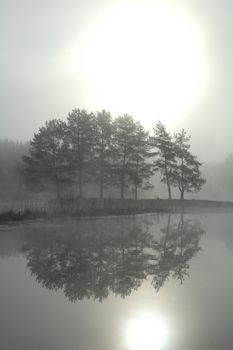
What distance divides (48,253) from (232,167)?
139m

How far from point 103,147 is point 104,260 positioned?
45.4 meters

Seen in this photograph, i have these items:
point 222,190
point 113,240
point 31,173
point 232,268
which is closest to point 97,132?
point 31,173

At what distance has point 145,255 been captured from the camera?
57.5 feet

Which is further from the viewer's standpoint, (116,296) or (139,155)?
(139,155)

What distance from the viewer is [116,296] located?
10.7 m

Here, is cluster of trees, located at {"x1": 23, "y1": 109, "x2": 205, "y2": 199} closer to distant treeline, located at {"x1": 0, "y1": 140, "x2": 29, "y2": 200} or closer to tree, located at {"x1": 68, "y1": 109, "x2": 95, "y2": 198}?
tree, located at {"x1": 68, "y1": 109, "x2": 95, "y2": 198}

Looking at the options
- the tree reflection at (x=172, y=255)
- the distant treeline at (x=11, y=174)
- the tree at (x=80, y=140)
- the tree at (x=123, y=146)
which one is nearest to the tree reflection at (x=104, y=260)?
the tree reflection at (x=172, y=255)

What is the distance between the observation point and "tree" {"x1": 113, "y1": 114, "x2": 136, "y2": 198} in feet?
204

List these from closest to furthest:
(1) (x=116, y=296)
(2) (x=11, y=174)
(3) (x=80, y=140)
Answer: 1. (1) (x=116, y=296)
2. (3) (x=80, y=140)
3. (2) (x=11, y=174)

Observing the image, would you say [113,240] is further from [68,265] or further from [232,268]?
[232,268]

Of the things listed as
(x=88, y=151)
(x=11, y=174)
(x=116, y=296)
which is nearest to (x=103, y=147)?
(x=88, y=151)

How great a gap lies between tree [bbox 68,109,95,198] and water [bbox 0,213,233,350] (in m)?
39.0

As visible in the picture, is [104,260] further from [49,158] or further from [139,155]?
[139,155]

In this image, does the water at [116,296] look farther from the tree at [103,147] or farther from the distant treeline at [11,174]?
the distant treeline at [11,174]
